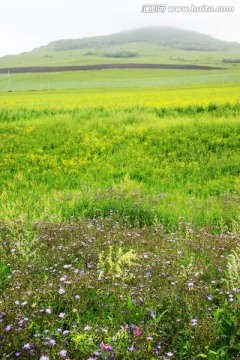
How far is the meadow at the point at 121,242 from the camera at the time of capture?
12.5 feet

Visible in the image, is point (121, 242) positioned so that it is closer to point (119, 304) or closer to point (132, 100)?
point (119, 304)

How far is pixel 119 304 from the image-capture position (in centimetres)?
439

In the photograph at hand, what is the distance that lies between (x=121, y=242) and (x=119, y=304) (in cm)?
142

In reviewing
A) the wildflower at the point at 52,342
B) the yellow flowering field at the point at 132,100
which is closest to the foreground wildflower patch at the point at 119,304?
the wildflower at the point at 52,342

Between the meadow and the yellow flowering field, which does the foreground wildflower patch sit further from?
the yellow flowering field

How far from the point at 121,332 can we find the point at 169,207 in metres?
5.47

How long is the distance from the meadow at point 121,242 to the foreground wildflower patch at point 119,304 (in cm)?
2

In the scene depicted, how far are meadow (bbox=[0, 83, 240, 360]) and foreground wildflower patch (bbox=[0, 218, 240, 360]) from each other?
0.02 m

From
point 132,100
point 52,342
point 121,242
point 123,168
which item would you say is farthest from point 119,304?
point 132,100

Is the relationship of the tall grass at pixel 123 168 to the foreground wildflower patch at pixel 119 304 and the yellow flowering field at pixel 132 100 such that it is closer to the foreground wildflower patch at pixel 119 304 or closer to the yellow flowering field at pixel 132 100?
the foreground wildflower patch at pixel 119 304

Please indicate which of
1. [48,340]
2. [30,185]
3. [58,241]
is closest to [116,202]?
[58,241]

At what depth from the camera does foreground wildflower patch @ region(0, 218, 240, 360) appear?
11.9 feet

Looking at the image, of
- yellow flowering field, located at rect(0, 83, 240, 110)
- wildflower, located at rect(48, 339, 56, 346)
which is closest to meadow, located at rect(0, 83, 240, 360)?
wildflower, located at rect(48, 339, 56, 346)

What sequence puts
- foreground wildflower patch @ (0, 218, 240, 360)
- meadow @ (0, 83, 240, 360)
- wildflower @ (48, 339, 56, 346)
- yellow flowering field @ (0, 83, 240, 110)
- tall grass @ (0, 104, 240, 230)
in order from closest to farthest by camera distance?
wildflower @ (48, 339, 56, 346), foreground wildflower patch @ (0, 218, 240, 360), meadow @ (0, 83, 240, 360), tall grass @ (0, 104, 240, 230), yellow flowering field @ (0, 83, 240, 110)
